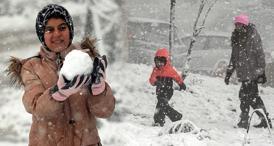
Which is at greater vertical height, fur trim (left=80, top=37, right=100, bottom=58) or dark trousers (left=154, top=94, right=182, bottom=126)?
fur trim (left=80, top=37, right=100, bottom=58)

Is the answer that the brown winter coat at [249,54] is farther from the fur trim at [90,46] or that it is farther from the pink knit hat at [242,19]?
the fur trim at [90,46]

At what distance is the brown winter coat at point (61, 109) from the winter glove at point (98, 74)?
81mm

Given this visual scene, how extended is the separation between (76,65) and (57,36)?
1.60 ft

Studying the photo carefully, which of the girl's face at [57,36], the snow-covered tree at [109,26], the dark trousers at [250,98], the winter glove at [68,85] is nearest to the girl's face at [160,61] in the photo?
the dark trousers at [250,98]

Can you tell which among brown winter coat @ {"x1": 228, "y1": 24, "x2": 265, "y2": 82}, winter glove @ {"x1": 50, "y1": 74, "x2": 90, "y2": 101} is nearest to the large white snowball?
winter glove @ {"x1": 50, "y1": 74, "x2": 90, "y2": 101}

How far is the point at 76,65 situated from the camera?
210 centimetres

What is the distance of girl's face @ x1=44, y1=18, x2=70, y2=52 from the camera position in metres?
2.54

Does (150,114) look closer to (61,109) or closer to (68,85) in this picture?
(61,109)

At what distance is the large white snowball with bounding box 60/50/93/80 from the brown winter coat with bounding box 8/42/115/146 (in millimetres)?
312

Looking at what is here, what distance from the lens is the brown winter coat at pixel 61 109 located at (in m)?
2.47

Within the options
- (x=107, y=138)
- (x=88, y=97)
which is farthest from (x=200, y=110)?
(x=88, y=97)

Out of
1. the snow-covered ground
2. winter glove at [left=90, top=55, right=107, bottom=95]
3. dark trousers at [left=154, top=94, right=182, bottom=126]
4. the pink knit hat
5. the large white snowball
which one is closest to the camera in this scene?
the large white snowball

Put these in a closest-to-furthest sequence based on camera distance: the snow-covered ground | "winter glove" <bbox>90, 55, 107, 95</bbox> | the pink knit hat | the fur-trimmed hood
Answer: "winter glove" <bbox>90, 55, 107, 95</bbox> < the fur-trimmed hood < the snow-covered ground < the pink knit hat

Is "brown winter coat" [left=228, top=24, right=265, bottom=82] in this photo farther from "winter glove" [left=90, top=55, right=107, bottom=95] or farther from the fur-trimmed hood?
"winter glove" [left=90, top=55, right=107, bottom=95]
